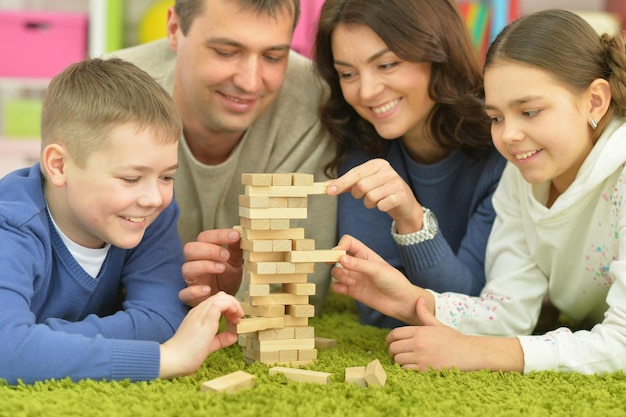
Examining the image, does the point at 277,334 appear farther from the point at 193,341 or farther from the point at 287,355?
the point at 193,341

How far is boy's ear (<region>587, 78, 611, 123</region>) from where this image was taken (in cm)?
156

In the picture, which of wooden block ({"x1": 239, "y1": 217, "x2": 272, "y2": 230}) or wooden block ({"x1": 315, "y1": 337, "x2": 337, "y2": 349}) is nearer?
wooden block ({"x1": 239, "y1": 217, "x2": 272, "y2": 230})

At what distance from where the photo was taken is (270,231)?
4.70 feet

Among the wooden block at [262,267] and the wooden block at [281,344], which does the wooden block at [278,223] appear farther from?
the wooden block at [281,344]

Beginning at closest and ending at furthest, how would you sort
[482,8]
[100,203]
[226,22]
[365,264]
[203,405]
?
1. [203,405]
2. [100,203]
3. [365,264]
4. [226,22]
5. [482,8]

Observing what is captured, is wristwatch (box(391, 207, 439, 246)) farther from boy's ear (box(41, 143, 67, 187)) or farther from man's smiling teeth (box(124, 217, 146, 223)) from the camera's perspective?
boy's ear (box(41, 143, 67, 187))

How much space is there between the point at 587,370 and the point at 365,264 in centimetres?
43

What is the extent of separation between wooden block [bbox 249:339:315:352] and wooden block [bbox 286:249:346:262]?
0.48 ft

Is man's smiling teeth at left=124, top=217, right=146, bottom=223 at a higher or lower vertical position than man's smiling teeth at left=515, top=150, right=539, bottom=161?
lower

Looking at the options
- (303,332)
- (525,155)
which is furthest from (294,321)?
(525,155)

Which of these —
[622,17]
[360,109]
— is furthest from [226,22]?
[622,17]

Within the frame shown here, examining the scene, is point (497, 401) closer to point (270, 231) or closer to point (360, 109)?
point (270, 231)

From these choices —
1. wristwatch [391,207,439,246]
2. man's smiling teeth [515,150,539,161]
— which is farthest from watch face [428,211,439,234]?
man's smiling teeth [515,150,539,161]

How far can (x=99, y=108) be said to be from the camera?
56.3 inches
